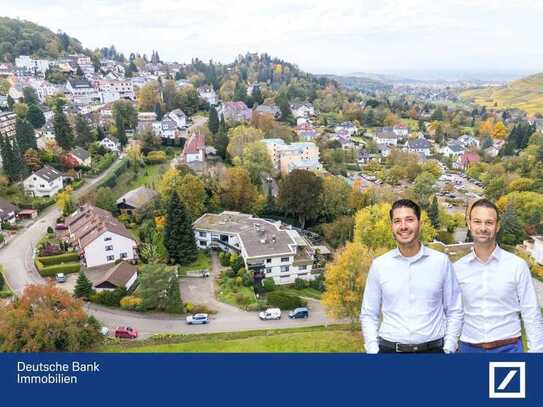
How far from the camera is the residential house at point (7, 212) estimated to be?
806 inches

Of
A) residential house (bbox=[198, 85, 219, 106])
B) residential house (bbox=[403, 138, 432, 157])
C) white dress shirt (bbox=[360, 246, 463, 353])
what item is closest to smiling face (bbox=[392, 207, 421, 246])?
white dress shirt (bbox=[360, 246, 463, 353])

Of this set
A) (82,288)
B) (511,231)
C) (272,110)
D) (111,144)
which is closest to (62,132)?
(111,144)

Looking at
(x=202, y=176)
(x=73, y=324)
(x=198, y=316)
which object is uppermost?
(x=202, y=176)

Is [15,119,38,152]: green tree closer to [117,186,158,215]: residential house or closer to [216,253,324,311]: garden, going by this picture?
[117,186,158,215]: residential house

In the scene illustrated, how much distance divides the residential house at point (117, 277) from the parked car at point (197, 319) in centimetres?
323

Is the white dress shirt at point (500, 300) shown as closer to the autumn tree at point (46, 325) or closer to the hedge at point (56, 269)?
the autumn tree at point (46, 325)

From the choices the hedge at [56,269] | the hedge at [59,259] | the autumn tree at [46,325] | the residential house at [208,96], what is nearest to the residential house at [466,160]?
the residential house at [208,96]

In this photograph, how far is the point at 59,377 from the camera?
2.35 metres

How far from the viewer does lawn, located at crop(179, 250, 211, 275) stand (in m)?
18.7

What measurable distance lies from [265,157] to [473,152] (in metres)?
28.1

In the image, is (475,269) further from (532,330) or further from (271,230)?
(271,230)

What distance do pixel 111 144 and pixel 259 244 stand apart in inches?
800

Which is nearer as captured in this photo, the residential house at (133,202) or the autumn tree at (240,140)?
the residential house at (133,202)

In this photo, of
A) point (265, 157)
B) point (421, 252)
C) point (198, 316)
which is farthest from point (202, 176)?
point (421, 252)
